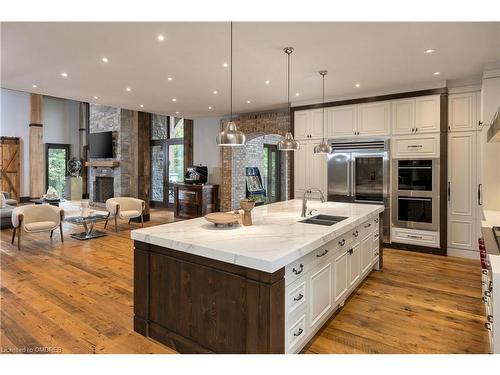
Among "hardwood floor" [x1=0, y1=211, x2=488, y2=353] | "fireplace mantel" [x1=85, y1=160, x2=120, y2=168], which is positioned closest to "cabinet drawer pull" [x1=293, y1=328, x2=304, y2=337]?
"hardwood floor" [x1=0, y1=211, x2=488, y2=353]

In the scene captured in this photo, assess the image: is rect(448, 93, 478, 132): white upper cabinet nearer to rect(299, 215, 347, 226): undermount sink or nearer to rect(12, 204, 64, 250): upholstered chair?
rect(299, 215, 347, 226): undermount sink

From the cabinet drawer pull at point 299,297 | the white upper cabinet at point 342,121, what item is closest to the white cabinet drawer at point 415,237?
the white upper cabinet at point 342,121

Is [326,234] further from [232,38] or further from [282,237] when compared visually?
[232,38]

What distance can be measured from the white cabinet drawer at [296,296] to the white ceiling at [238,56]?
2338mm

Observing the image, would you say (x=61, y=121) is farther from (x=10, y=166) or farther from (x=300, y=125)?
(x=300, y=125)

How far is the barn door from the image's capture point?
1061cm

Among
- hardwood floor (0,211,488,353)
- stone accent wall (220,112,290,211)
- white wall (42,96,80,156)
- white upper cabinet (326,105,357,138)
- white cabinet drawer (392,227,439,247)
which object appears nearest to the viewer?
hardwood floor (0,211,488,353)

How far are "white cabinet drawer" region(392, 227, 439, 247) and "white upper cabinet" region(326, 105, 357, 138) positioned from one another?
6.16ft

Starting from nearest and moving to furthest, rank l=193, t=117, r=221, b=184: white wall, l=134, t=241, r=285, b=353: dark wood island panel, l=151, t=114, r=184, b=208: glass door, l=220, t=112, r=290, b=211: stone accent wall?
1. l=134, t=241, r=285, b=353: dark wood island panel
2. l=220, t=112, r=290, b=211: stone accent wall
3. l=193, t=117, r=221, b=184: white wall
4. l=151, t=114, r=184, b=208: glass door

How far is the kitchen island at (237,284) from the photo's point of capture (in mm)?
1861

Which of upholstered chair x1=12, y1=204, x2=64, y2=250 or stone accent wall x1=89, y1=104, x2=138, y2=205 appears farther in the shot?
stone accent wall x1=89, y1=104, x2=138, y2=205

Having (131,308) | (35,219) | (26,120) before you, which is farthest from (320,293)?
(26,120)

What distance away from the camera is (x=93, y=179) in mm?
9359

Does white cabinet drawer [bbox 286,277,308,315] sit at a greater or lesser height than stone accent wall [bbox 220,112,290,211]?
lesser
